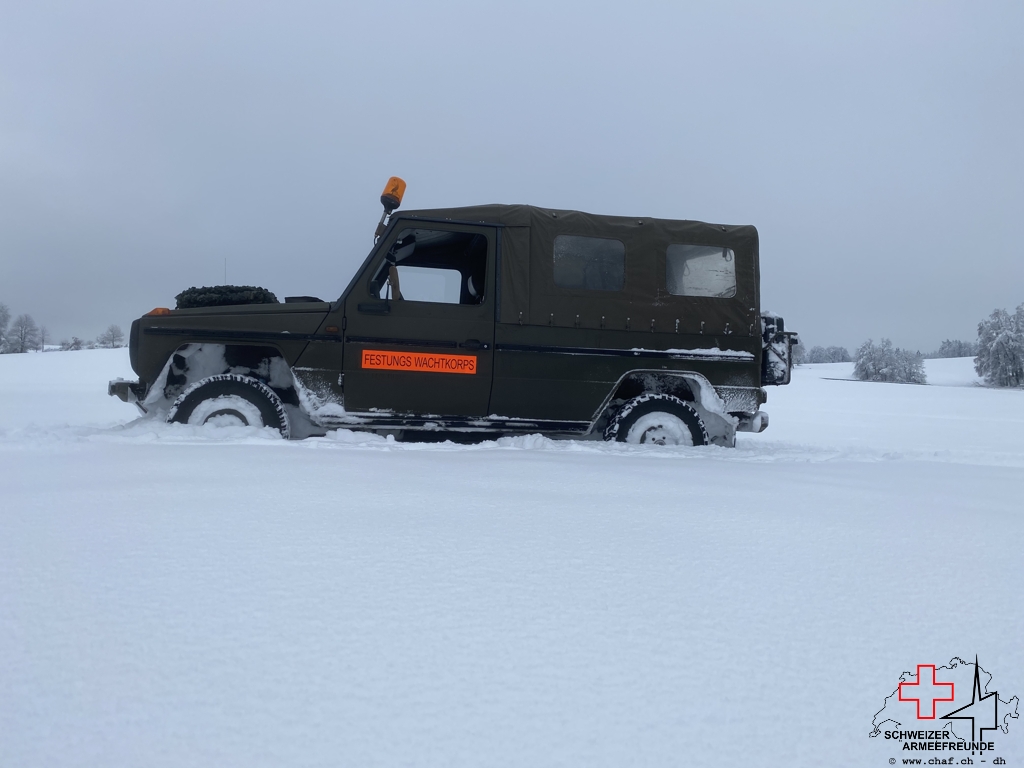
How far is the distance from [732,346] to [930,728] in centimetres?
445

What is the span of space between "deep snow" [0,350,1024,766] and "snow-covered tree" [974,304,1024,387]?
46966 millimetres

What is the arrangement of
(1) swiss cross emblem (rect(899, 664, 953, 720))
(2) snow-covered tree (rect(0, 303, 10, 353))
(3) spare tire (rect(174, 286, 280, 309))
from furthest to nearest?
(2) snow-covered tree (rect(0, 303, 10, 353)) → (3) spare tire (rect(174, 286, 280, 309)) → (1) swiss cross emblem (rect(899, 664, 953, 720))

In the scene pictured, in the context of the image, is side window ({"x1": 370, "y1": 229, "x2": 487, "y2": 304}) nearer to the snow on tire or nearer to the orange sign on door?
the orange sign on door

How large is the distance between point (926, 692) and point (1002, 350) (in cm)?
4970

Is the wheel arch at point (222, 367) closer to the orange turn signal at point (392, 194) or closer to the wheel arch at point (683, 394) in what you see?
the orange turn signal at point (392, 194)

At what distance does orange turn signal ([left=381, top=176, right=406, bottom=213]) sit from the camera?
5250 mm

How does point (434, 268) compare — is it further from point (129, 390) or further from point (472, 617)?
point (472, 617)

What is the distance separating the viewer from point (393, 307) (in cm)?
502

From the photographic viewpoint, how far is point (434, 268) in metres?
5.42

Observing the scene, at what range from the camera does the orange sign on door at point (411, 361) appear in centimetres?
500

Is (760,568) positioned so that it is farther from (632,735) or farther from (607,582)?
(632,735)

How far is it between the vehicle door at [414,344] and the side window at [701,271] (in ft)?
5.08

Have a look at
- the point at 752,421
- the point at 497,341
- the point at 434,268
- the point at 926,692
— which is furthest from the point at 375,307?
the point at 926,692

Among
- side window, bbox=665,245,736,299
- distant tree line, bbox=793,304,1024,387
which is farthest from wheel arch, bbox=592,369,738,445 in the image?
distant tree line, bbox=793,304,1024,387
